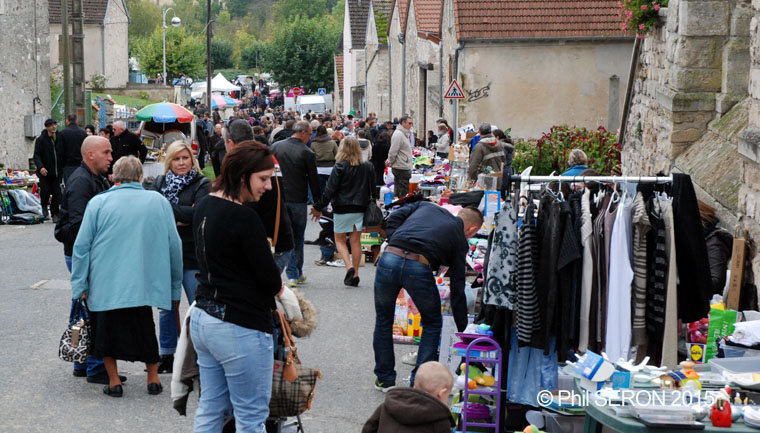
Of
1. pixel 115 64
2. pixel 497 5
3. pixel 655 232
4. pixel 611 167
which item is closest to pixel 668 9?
pixel 611 167

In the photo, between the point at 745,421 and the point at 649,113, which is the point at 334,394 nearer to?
the point at 745,421

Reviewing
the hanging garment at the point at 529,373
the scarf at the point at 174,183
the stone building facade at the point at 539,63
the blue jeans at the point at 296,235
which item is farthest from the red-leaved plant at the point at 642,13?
the stone building facade at the point at 539,63

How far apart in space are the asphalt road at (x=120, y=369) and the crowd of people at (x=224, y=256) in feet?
0.70

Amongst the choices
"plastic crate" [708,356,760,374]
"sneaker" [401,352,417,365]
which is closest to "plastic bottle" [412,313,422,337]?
"sneaker" [401,352,417,365]

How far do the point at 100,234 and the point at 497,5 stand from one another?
20.1 m

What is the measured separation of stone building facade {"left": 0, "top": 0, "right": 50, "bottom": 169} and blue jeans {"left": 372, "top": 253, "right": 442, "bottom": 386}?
1791cm

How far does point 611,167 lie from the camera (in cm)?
1720

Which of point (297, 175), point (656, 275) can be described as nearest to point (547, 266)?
point (656, 275)

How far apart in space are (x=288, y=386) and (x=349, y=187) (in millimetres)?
6350

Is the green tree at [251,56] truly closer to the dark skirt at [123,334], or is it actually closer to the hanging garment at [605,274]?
the dark skirt at [123,334]

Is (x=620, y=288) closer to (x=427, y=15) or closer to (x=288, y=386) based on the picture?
(x=288, y=386)

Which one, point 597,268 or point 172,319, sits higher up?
point 597,268

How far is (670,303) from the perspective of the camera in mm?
6324

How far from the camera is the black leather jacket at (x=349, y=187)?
11555mm
